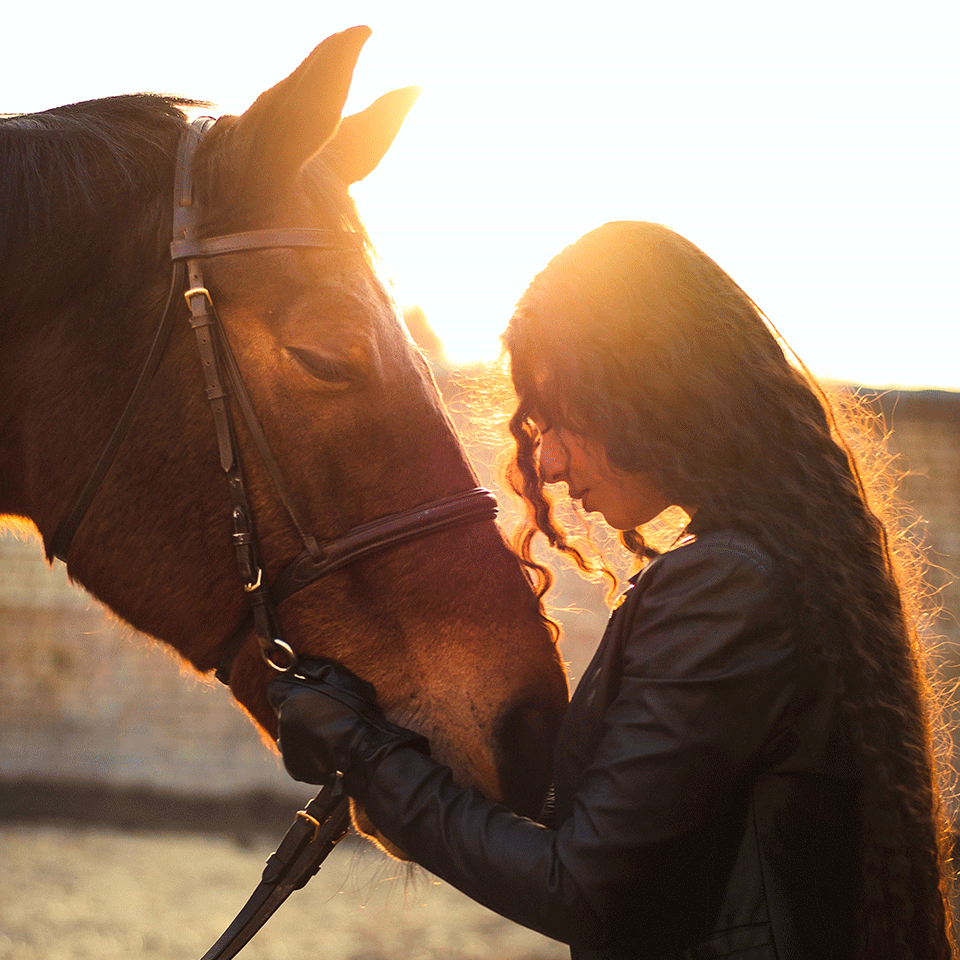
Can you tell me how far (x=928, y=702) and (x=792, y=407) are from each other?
1.83 ft

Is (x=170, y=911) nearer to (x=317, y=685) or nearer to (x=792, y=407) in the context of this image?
(x=317, y=685)

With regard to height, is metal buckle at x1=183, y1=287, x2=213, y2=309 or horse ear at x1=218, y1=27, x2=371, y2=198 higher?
horse ear at x1=218, y1=27, x2=371, y2=198

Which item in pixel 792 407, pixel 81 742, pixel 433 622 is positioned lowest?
pixel 81 742

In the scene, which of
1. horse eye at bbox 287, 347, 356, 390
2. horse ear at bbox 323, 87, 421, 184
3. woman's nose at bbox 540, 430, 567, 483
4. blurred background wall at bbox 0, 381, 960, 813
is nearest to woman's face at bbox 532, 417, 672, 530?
woman's nose at bbox 540, 430, 567, 483

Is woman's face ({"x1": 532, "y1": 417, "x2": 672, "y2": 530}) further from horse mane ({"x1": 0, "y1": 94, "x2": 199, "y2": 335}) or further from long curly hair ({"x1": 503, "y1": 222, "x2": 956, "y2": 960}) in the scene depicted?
horse mane ({"x1": 0, "y1": 94, "x2": 199, "y2": 335})

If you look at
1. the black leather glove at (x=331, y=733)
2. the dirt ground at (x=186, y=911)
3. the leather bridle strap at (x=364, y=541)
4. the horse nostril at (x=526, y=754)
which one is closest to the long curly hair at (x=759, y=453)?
the leather bridle strap at (x=364, y=541)

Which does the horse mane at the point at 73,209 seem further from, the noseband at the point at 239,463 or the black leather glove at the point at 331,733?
the black leather glove at the point at 331,733

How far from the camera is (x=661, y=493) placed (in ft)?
4.71

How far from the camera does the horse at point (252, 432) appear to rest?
1538 mm

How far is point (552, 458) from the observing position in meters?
1.53

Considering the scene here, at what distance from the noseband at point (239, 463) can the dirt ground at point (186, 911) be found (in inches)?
152


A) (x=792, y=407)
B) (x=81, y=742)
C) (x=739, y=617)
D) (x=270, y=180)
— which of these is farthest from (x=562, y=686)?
(x=81, y=742)

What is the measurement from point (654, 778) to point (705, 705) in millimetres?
117

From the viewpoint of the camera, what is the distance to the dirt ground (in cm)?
538
